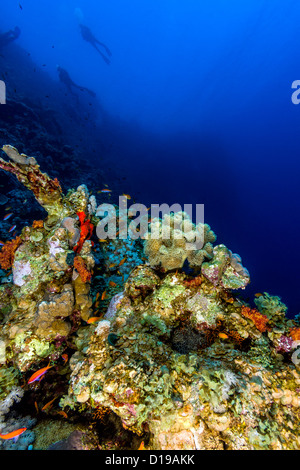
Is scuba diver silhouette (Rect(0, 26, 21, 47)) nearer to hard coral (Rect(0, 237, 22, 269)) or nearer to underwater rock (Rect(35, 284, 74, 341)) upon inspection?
hard coral (Rect(0, 237, 22, 269))

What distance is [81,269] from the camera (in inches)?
150

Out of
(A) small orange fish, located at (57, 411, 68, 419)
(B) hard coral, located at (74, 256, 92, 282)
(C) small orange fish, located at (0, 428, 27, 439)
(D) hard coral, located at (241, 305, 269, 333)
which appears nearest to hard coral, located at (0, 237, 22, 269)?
(B) hard coral, located at (74, 256, 92, 282)

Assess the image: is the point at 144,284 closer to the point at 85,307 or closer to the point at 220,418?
the point at 85,307

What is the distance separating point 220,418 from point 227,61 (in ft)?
374

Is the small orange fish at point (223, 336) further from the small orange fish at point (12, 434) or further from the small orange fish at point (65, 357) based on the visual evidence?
the small orange fish at point (12, 434)

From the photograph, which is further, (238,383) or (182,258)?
(182,258)

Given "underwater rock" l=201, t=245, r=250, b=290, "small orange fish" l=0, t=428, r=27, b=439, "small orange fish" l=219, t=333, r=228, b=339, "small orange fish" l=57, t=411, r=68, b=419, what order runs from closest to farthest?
"small orange fish" l=0, t=428, r=27, b=439 → "small orange fish" l=57, t=411, r=68, b=419 → "small orange fish" l=219, t=333, r=228, b=339 → "underwater rock" l=201, t=245, r=250, b=290

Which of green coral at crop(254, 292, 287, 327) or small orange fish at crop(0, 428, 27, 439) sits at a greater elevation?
green coral at crop(254, 292, 287, 327)

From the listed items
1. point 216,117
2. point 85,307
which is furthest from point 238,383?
point 216,117

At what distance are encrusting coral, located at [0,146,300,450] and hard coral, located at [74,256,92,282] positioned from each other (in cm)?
2

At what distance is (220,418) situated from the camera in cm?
209

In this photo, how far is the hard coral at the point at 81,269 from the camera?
381cm

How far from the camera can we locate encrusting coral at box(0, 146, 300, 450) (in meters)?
2.17

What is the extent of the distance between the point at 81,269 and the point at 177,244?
2.04m
